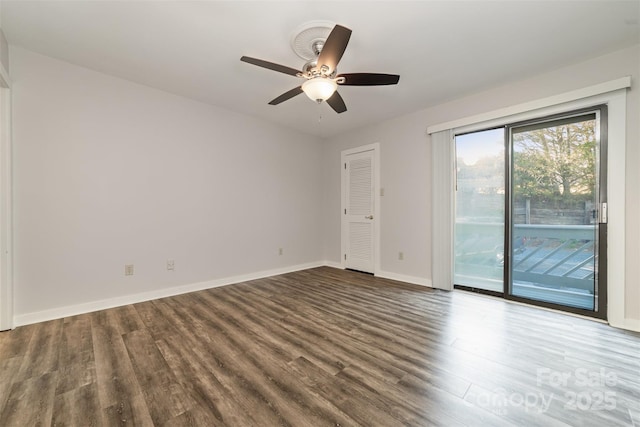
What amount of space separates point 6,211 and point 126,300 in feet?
4.48

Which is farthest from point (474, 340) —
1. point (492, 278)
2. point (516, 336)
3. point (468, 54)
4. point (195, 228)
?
point (195, 228)

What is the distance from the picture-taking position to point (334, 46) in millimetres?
1827

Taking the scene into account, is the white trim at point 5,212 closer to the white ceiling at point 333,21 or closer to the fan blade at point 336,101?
the white ceiling at point 333,21

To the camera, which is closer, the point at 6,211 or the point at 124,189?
the point at 6,211

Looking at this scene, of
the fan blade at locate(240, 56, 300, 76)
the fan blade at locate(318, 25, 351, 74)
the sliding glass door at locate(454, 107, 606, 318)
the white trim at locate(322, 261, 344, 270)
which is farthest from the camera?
the white trim at locate(322, 261, 344, 270)

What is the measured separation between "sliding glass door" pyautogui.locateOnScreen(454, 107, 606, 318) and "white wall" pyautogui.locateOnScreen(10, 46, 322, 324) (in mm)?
3035

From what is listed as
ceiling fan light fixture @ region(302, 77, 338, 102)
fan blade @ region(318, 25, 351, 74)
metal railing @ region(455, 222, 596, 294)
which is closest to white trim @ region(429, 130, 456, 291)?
metal railing @ region(455, 222, 596, 294)

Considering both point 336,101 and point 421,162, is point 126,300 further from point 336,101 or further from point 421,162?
point 421,162

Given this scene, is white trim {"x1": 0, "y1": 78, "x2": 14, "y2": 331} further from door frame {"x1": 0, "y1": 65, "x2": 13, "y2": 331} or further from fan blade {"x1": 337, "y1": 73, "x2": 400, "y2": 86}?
fan blade {"x1": 337, "y1": 73, "x2": 400, "y2": 86}

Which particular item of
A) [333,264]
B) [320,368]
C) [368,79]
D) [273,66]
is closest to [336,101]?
[368,79]

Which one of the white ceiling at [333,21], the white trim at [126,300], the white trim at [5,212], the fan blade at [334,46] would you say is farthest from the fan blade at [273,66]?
the white trim at [126,300]

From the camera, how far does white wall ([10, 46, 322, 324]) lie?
8.36ft

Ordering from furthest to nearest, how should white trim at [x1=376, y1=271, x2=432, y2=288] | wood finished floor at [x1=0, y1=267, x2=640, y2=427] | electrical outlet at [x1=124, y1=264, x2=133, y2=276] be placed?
white trim at [x1=376, y1=271, x2=432, y2=288] < electrical outlet at [x1=124, y1=264, x2=133, y2=276] < wood finished floor at [x1=0, y1=267, x2=640, y2=427]

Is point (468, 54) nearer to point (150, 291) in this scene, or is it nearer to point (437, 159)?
point (437, 159)
